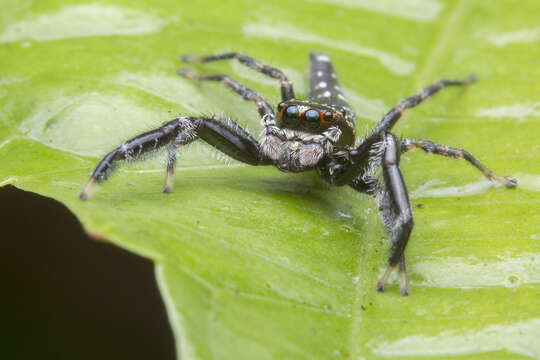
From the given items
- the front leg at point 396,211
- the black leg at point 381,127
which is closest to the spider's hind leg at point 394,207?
the front leg at point 396,211

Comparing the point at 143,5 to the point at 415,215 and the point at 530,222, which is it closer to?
the point at 415,215

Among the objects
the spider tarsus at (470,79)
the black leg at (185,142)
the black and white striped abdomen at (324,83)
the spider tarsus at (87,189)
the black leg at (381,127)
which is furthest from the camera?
the spider tarsus at (470,79)

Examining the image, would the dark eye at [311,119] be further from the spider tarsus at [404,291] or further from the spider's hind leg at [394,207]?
the spider tarsus at [404,291]

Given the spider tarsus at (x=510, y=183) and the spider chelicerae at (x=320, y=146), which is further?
the spider tarsus at (x=510, y=183)

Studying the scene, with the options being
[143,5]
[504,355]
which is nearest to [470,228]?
[504,355]

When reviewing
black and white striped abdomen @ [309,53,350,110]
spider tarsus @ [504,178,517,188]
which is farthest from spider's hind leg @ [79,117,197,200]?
spider tarsus @ [504,178,517,188]

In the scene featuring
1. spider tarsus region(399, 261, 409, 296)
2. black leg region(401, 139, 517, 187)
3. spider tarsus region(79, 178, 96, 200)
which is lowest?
spider tarsus region(399, 261, 409, 296)

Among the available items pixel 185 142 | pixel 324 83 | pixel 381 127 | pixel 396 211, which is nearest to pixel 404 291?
pixel 396 211

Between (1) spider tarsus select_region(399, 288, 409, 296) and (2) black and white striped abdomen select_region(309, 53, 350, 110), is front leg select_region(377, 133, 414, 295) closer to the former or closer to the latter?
(1) spider tarsus select_region(399, 288, 409, 296)

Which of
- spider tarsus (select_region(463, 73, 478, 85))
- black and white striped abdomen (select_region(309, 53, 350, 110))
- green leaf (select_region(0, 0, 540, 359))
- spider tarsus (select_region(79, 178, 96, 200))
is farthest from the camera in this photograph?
spider tarsus (select_region(463, 73, 478, 85))
